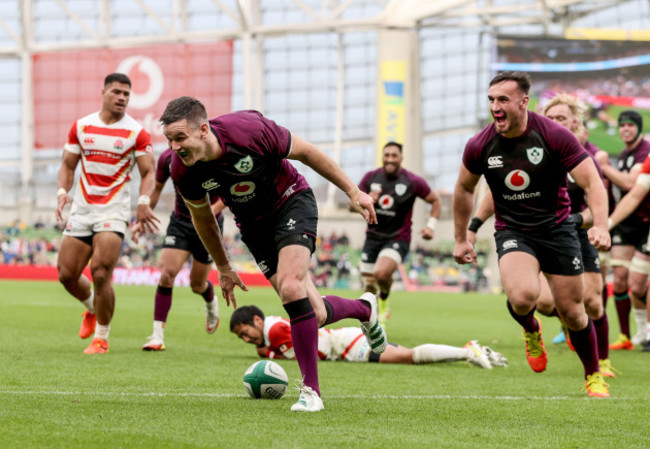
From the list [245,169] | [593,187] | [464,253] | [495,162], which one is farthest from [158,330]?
[593,187]

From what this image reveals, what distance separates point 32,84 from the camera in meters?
46.8

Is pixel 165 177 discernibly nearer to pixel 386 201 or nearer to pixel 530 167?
pixel 386 201

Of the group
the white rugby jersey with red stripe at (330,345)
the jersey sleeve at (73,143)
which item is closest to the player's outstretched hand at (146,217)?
the jersey sleeve at (73,143)

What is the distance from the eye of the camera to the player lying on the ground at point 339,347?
336 inches

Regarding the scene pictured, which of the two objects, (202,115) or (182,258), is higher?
(202,115)

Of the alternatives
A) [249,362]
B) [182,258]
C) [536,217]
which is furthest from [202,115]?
[182,258]

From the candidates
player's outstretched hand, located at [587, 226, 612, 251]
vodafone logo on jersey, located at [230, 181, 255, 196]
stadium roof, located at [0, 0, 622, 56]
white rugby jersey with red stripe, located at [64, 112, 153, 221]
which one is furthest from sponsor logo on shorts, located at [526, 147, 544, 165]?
stadium roof, located at [0, 0, 622, 56]

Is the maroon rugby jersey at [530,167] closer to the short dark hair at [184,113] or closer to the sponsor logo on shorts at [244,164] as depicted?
the sponsor logo on shorts at [244,164]

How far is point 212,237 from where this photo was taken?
6.19m

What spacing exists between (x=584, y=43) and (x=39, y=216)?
92.4 feet

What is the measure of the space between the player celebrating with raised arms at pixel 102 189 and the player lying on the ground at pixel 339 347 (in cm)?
146

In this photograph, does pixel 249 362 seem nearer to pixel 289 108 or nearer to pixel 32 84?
pixel 32 84

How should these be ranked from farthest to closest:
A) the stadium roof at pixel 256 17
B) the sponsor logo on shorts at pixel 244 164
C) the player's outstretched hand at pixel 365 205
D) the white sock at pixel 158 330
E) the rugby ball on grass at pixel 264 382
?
1. the stadium roof at pixel 256 17
2. the white sock at pixel 158 330
3. the rugby ball on grass at pixel 264 382
4. the sponsor logo on shorts at pixel 244 164
5. the player's outstretched hand at pixel 365 205

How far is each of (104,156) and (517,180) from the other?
443cm
